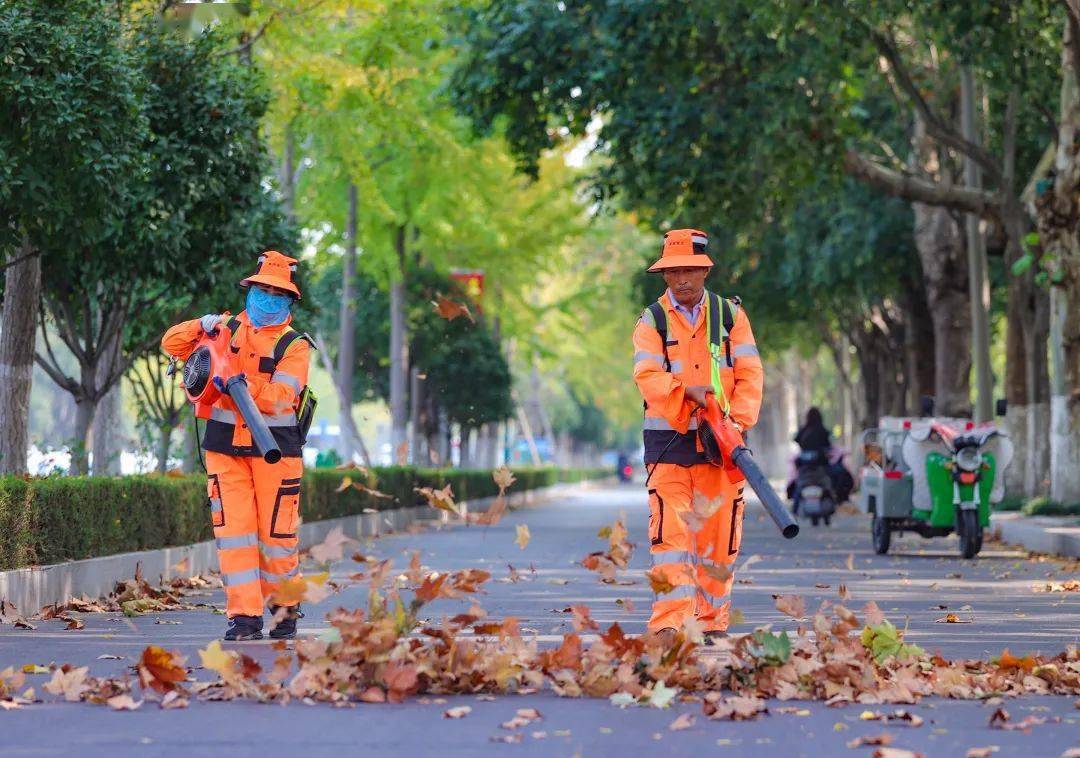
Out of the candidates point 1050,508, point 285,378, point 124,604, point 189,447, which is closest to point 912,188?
point 1050,508

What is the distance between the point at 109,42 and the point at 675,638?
8763 mm

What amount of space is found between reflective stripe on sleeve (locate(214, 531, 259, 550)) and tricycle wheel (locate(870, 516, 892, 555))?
11.5 metres

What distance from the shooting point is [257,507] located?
1108cm

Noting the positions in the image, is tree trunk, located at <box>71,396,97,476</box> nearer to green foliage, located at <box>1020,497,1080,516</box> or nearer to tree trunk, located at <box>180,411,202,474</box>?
tree trunk, located at <box>180,411,202,474</box>

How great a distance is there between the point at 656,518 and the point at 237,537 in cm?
230

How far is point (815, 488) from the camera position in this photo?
31000 mm

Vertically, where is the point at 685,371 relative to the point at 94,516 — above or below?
above

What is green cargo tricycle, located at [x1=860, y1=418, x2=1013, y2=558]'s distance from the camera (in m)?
20.1

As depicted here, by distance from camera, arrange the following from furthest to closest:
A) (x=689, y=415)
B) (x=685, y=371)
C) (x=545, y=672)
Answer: (x=685, y=371), (x=689, y=415), (x=545, y=672)

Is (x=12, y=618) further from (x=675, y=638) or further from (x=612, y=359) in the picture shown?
(x=612, y=359)

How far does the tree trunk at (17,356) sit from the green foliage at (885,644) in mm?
9460

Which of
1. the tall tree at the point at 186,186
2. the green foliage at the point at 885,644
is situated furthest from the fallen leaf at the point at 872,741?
the tall tree at the point at 186,186

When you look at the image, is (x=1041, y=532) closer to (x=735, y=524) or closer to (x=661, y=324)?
(x=735, y=524)

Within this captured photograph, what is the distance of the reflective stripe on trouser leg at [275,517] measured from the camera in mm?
11016
